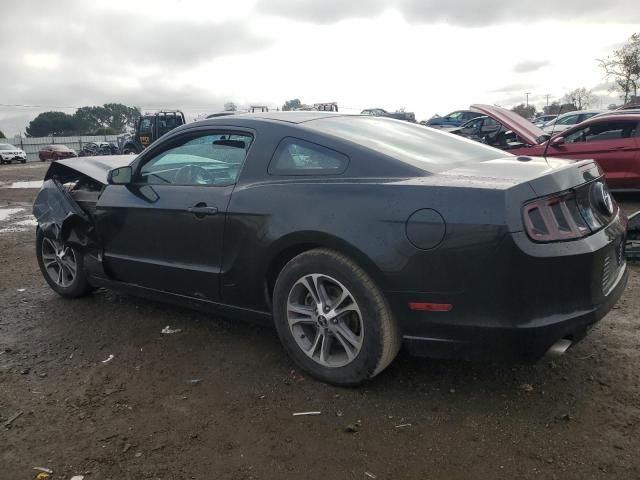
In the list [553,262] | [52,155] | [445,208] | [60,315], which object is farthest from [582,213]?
[52,155]

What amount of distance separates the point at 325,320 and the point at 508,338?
0.96 meters

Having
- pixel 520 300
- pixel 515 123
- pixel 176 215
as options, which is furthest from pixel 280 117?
pixel 515 123

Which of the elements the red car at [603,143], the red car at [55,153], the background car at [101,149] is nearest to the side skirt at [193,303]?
the red car at [603,143]

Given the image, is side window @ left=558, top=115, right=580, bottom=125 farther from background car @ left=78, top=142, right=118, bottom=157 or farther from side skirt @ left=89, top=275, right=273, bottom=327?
background car @ left=78, top=142, right=118, bottom=157

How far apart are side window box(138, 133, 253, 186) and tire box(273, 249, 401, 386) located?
84 centimetres

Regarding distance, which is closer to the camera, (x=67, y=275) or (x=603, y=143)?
(x=67, y=275)

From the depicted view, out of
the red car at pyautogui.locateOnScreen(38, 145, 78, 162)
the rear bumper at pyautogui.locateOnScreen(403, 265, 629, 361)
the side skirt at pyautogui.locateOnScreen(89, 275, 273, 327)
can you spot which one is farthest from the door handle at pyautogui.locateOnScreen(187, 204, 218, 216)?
the red car at pyautogui.locateOnScreen(38, 145, 78, 162)

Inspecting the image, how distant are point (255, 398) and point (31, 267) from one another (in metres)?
4.20

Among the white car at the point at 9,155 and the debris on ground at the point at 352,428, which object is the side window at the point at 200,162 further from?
the white car at the point at 9,155

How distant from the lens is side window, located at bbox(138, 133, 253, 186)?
11.5ft

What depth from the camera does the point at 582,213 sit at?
8.84 ft

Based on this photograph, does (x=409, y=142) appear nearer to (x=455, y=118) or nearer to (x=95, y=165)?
(x=95, y=165)

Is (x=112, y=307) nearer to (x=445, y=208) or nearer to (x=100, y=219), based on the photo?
(x=100, y=219)

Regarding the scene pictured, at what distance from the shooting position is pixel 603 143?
29.5ft
